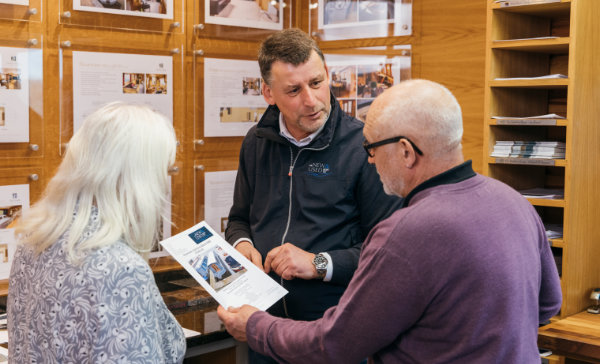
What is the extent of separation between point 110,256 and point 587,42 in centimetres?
232

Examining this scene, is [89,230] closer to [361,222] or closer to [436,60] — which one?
[361,222]

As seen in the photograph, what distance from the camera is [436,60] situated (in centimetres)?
370

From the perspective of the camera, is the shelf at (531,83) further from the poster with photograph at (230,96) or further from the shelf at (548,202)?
the poster with photograph at (230,96)

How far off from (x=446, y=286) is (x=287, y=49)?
1192 millimetres

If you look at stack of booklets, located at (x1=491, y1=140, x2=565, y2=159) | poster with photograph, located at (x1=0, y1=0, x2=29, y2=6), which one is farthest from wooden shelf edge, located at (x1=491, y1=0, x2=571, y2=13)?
poster with photograph, located at (x1=0, y1=0, x2=29, y2=6)

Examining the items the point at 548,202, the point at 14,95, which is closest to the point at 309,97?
the point at 548,202

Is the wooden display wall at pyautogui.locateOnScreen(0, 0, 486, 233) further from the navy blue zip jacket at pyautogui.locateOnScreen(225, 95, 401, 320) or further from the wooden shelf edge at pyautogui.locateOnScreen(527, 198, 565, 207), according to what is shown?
the navy blue zip jacket at pyautogui.locateOnScreen(225, 95, 401, 320)

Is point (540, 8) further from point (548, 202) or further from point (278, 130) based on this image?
point (278, 130)

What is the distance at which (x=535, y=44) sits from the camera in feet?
9.72

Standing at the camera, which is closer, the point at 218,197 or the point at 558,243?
the point at 558,243

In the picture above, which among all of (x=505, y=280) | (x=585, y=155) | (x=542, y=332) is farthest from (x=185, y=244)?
(x=585, y=155)

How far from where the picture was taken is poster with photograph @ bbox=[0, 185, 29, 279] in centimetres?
312

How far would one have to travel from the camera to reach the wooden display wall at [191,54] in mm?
3248

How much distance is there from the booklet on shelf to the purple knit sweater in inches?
20.5
